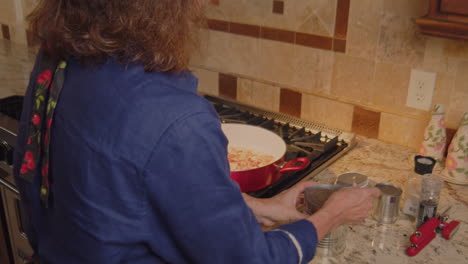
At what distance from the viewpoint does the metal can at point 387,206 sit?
4.05ft

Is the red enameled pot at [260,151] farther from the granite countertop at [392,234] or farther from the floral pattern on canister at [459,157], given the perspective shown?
the floral pattern on canister at [459,157]

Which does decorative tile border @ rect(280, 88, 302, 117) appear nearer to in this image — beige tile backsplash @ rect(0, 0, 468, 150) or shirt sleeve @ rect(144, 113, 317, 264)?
beige tile backsplash @ rect(0, 0, 468, 150)

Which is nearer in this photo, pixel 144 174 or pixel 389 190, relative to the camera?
pixel 144 174

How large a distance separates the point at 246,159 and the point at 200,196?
71cm

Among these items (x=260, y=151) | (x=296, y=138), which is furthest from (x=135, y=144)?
(x=296, y=138)

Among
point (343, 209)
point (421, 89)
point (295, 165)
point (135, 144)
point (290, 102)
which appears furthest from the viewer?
point (290, 102)

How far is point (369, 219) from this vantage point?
50.1 inches

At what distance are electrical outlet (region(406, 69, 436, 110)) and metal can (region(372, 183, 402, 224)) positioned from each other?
446 mm

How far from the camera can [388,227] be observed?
4.06ft

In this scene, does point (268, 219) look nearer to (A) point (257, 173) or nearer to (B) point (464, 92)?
(A) point (257, 173)

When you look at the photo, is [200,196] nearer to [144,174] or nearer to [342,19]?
[144,174]

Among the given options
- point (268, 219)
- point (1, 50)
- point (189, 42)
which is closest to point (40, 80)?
point (189, 42)

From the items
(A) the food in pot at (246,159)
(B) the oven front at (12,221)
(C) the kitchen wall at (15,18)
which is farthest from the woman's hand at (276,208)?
(C) the kitchen wall at (15,18)

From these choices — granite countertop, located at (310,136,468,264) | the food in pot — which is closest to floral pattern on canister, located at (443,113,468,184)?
granite countertop, located at (310,136,468,264)
